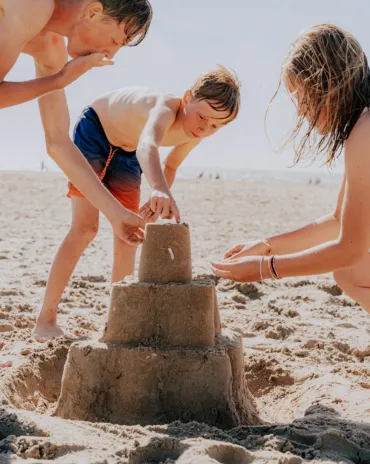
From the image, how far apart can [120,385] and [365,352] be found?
5.53 ft

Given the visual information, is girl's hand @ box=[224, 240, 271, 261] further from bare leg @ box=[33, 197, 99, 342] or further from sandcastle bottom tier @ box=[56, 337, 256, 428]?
bare leg @ box=[33, 197, 99, 342]

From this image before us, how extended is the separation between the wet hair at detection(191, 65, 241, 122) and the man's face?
900mm

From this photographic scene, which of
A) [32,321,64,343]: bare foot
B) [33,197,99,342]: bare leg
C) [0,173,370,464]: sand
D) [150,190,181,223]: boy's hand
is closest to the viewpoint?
[0,173,370,464]: sand

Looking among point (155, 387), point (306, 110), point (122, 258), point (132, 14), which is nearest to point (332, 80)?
point (306, 110)

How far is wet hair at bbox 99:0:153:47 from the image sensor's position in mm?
2965

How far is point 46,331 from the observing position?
12.7 feet

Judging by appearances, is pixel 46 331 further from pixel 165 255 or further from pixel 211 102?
pixel 211 102

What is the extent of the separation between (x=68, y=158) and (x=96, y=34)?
0.75 m

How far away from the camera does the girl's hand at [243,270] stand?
110 inches

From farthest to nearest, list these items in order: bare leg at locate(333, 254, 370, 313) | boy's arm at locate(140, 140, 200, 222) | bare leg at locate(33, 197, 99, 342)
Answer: boy's arm at locate(140, 140, 200, 222) → bare leg at locate(33, 197, 99, 342) → bare leg at locate(333, 254, 370, 313)

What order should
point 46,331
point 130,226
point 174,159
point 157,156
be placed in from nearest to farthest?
point 130,226 → point 157,156 → point 46,331 → point 174,159

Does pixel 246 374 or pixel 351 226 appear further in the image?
pixel 246 374

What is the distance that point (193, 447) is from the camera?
2203mm

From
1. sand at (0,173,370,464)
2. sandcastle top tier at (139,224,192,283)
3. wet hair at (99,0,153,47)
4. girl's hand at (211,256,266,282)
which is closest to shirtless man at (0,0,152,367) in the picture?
wet hair at (99,0,153,47)
